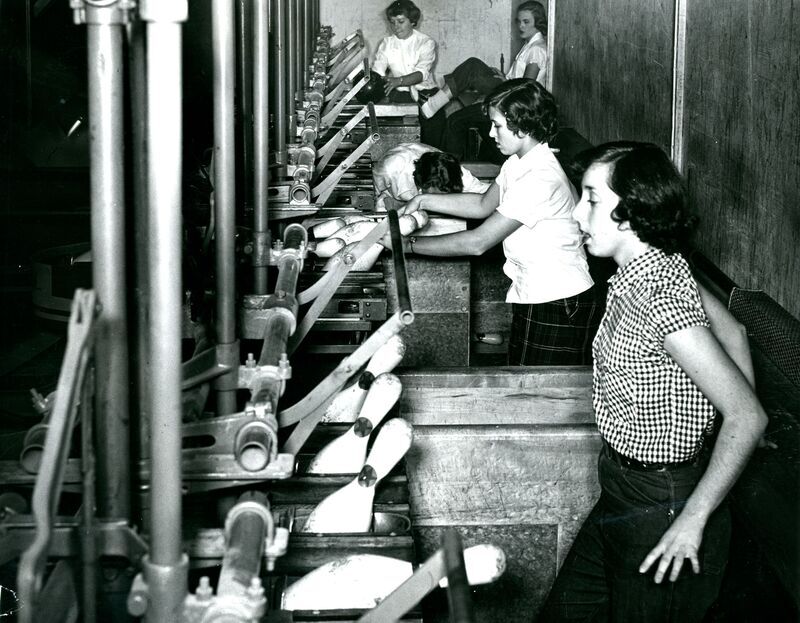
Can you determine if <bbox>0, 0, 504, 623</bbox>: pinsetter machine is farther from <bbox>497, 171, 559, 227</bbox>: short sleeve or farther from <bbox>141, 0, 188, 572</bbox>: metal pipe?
<bbox>497, 171, 559, 227</bbox>: short sleeve

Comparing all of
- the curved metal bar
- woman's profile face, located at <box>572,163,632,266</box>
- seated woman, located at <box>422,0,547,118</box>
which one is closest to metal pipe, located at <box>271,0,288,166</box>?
woman's profile face, located at <box>572,163,632,266</box>

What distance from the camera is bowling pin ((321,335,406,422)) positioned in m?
2.24

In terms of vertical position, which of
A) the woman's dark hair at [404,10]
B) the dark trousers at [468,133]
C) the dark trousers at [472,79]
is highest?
the woman's dark hair at [404,10]

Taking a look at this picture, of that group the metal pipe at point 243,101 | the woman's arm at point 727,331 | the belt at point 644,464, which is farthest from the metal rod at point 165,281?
the metal pipe at point 243,101

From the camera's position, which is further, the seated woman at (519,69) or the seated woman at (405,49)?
the seated woman at (405,49)

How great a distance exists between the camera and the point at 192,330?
100 inches

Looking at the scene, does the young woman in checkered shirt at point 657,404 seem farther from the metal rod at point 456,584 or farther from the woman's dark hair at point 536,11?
the woman's dark hair at point 536,11

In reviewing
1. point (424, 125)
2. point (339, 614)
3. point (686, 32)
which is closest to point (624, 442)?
point (339, 614)

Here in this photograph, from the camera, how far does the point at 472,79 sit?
9.80 meters

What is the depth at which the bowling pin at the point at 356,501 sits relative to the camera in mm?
1868

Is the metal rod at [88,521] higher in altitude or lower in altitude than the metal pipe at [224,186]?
lower

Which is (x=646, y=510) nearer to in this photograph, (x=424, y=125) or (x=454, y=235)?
(x=454, y=235)

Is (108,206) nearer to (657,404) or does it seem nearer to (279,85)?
(657,404)

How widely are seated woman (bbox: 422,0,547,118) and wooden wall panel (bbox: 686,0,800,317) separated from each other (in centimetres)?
475
